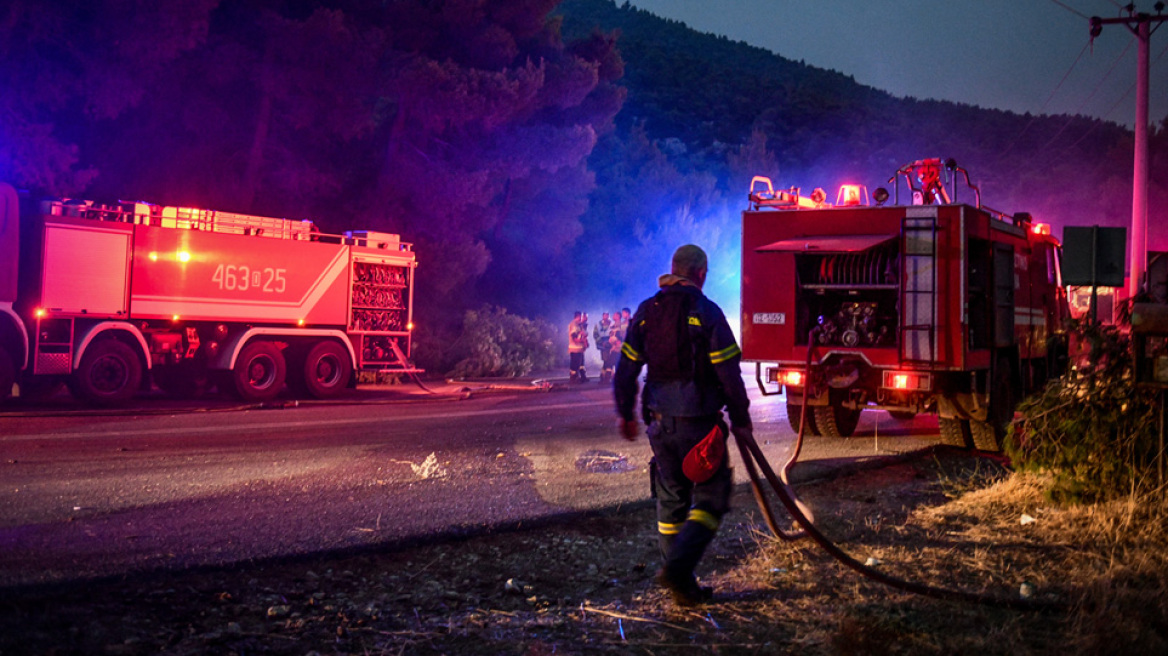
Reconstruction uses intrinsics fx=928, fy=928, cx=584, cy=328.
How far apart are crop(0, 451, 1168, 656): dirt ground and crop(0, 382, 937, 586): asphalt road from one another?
47cm

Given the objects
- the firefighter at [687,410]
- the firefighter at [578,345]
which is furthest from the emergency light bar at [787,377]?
the firefighter at [578,345]

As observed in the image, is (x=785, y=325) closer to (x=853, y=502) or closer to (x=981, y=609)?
(x=853, y=502)

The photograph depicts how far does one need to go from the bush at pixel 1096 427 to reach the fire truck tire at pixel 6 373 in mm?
13137

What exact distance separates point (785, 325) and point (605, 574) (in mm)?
5596

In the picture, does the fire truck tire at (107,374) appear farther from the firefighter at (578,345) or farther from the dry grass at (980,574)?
the dry grass at (980,574)

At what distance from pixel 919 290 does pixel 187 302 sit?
11243mm

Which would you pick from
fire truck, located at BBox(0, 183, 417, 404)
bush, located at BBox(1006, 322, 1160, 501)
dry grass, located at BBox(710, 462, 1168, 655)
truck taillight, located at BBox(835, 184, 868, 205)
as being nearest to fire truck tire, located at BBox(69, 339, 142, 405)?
fire truck, located at BBox(0, 183, 417, 404)

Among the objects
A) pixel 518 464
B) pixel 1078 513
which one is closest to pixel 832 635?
pixel 1078 513

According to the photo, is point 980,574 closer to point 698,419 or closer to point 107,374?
point 698,419

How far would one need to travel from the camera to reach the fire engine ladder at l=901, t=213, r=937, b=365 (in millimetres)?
9430

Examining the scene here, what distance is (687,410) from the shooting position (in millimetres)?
4824

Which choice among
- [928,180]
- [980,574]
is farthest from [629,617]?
[928,180]

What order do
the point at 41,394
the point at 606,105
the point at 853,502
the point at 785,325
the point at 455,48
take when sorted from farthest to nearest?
the point at 606,105 < the point at 455,48 < the point at 41,394 < the point at 785,325 < the point at 853,502

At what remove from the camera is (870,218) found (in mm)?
9820
